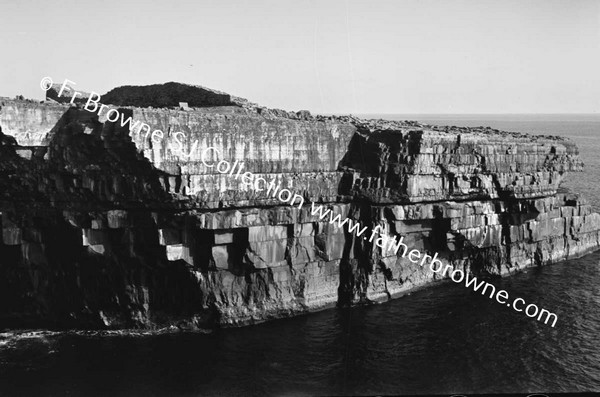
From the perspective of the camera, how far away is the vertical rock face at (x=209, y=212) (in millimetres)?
35688

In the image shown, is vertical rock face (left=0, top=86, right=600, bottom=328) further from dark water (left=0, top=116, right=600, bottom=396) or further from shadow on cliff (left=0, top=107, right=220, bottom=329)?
dark water (left=0, top=116, right=600, bottom=396)

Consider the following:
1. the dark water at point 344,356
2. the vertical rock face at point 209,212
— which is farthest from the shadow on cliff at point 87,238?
the dark water at point 344,356

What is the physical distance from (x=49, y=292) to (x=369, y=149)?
2298cm

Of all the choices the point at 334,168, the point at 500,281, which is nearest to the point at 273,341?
the point at 334,168

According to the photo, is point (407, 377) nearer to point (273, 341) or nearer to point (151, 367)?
point (273, 341)

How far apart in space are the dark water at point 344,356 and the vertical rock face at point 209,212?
8.04 ft

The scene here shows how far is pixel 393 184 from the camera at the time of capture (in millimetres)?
42188

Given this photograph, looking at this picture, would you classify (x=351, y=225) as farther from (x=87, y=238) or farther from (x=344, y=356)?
(x=87, y=238)

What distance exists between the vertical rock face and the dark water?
2451 millimetres

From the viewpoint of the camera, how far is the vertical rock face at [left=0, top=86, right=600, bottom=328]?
35688 millimetres

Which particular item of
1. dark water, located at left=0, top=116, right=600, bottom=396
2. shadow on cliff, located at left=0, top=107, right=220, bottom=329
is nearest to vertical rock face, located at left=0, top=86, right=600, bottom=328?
shadow on cliff, located at left=0, top=107, right=220, bottom=329

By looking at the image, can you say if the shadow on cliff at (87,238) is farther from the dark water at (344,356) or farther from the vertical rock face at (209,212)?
the dark water at (344,356)

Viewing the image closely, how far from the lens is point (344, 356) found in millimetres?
33469

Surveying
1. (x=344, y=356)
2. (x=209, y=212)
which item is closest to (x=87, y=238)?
(x=209, y=212)
